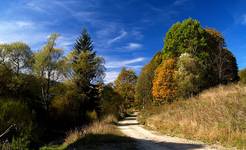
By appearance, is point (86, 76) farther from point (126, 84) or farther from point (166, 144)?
point (126, 84)

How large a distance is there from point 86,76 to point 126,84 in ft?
132

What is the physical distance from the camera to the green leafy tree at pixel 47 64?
4884 cm

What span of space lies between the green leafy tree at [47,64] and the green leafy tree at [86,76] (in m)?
3.66

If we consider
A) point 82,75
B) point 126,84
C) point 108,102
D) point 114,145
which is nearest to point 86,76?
point 82,75

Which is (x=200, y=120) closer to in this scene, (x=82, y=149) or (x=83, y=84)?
(x=82, y=149)

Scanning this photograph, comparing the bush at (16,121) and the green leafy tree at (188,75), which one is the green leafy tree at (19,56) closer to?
the green leafy tree at (188,75)

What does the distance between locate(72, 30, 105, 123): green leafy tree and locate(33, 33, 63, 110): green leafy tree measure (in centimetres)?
366

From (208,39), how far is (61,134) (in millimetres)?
30276

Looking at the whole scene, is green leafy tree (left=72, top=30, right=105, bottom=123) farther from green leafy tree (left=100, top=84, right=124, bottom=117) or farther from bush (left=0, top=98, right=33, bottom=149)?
bush (left=0, top=98, right=33, bottom=149)

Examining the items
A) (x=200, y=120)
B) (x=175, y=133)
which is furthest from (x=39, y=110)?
(x=200, y=120)

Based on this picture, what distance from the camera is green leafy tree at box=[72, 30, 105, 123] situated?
45312 millimetres

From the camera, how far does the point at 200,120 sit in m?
21.3

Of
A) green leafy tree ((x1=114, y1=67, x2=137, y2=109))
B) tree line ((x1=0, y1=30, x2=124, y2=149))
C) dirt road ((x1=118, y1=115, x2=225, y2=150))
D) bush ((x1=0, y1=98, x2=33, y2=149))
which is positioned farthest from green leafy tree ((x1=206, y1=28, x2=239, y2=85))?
bush ((x1=0, y1=98, x2=33, y2=149))

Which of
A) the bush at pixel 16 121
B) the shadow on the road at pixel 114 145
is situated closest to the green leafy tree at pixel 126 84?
the shadow on the road at pixel 114 145
